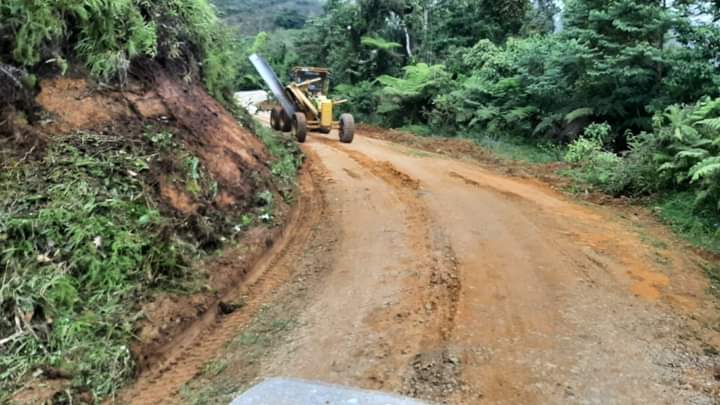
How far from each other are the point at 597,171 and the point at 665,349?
20.7ft

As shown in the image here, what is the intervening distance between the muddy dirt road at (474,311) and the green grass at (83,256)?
0.55m

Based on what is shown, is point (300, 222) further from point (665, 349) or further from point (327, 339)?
point (665, 349)

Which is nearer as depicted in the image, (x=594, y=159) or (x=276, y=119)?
(x=594, y=159)

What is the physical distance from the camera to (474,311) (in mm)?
4969

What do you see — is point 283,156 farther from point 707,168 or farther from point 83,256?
point 707,168

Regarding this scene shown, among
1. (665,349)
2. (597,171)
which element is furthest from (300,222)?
(597,171)

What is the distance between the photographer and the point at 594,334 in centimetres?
467

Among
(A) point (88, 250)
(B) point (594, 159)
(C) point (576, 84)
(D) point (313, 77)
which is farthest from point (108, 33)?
(D) point (313, 77)

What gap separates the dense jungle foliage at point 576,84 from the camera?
892 centimetres

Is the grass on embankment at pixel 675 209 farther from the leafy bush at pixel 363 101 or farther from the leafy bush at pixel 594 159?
the leafy bush at pixel 363 101

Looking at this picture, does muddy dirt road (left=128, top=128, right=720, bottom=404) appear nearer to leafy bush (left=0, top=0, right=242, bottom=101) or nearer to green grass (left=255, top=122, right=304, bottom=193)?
green grass (left=255, top=122, right=304, bottom=193)

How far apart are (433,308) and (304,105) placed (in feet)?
37.7

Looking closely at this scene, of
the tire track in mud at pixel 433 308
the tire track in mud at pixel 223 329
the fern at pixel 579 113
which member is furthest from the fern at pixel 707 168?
the tire track in mud at pixel 223 329

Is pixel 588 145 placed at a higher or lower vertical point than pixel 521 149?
higher
